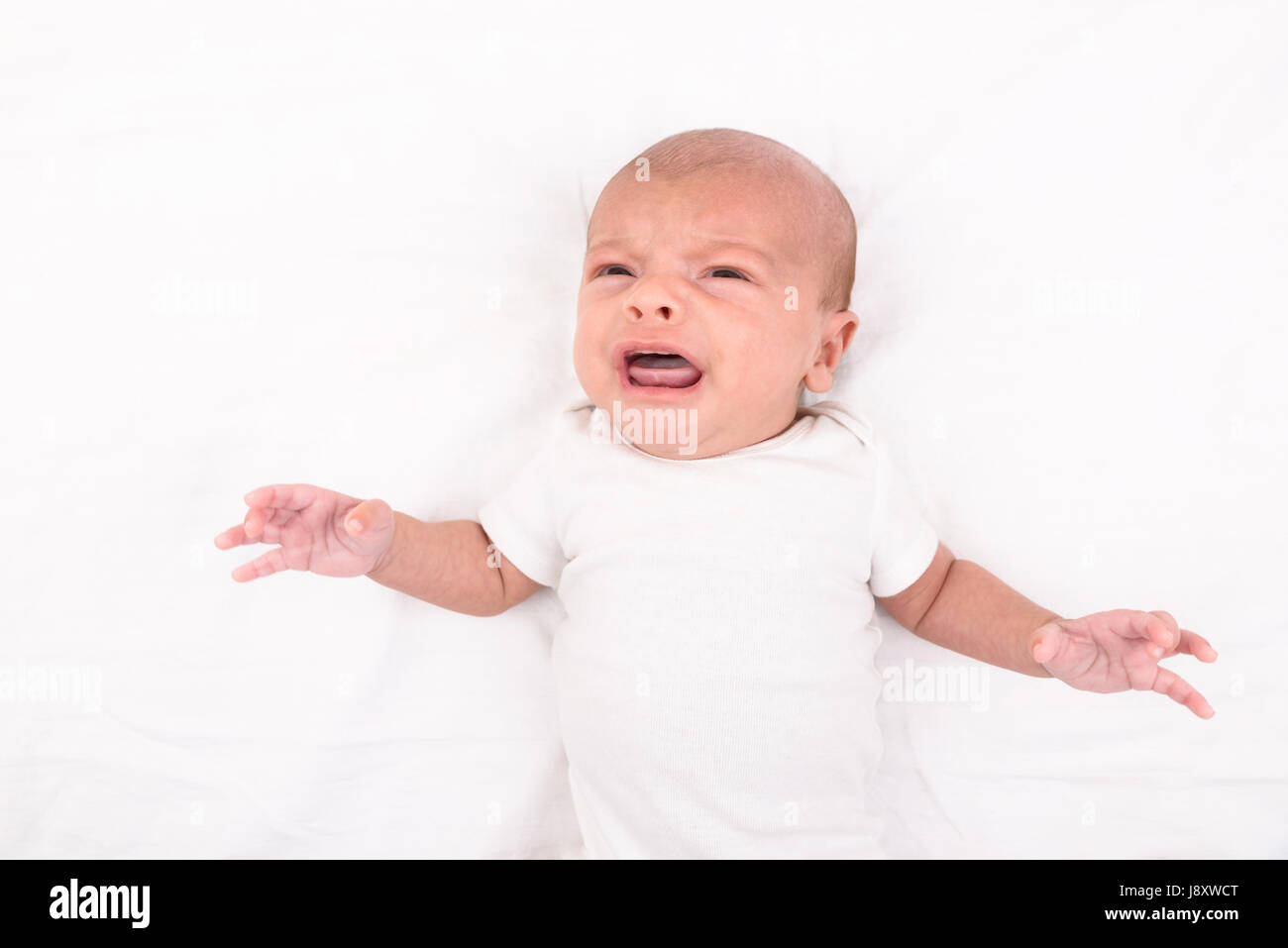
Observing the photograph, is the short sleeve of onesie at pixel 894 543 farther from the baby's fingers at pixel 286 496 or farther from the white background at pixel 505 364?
the baby's fingers at pixel 286 496

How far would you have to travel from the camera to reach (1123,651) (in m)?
1.61

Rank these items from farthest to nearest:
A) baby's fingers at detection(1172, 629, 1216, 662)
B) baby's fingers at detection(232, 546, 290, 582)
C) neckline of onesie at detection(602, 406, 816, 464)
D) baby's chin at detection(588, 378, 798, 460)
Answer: neckline of onesie at detection(602, 406, 816, 464)
baby's chin at detection(588, 378, 798, 460)
baby's fingers at detection(232, 546, 290, 582)
baby's fingers at detection(1172, 629, 1216, 662)

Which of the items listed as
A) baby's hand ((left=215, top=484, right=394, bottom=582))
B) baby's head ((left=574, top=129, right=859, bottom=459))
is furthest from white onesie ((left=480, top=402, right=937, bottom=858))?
baby's hand ((left=215, top=484, right=394, bottom=582))

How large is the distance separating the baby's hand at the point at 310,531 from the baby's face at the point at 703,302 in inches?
18.5

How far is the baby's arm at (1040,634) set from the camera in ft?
5.21

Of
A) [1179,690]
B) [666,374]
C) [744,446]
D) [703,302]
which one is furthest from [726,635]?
[1179,690]

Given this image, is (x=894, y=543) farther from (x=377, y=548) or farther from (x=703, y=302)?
(x=377, y=548)

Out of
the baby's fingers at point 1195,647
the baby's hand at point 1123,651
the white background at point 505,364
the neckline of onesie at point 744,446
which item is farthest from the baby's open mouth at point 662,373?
Answer: the baby's fingers at point 1195,647

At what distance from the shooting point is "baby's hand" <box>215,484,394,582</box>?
5.36ft

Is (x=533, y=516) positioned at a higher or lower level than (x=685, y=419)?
lower

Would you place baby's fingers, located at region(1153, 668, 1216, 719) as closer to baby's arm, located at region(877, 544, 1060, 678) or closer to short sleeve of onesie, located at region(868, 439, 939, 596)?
baby's arm, located at region(877, 544, 1060, 678)

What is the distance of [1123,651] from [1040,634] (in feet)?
0.42

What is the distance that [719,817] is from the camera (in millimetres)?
1772

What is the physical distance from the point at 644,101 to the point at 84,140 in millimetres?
1151
